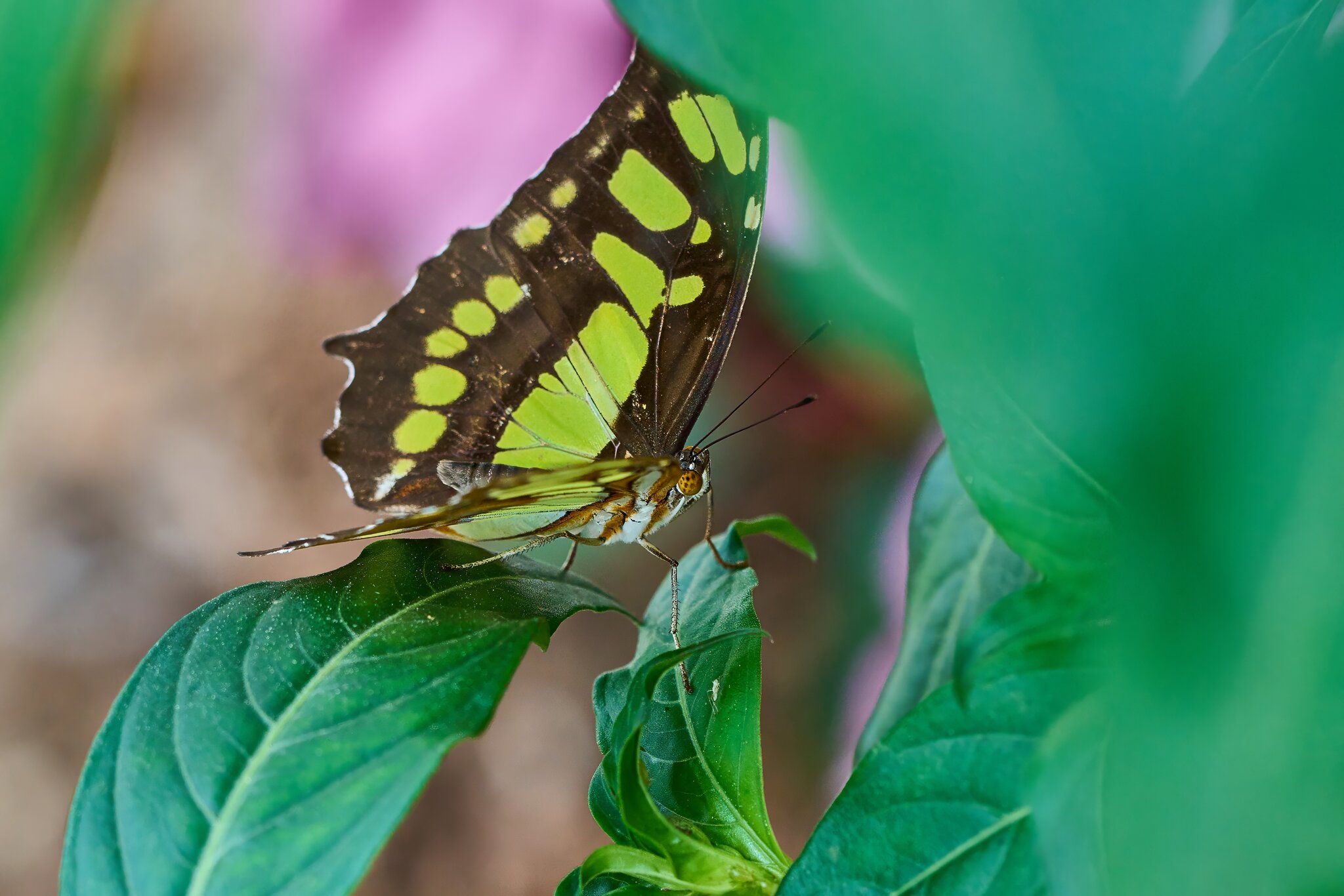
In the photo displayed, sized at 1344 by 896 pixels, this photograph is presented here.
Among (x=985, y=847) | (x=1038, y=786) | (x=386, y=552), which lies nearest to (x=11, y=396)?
(x=386, y=552)

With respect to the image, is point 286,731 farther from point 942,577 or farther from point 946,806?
point 942,577

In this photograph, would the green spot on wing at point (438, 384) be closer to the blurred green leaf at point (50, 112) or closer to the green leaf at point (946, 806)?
the green leaf at point (946, 806)

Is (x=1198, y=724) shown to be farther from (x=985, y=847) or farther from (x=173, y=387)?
(x=173, y=387)

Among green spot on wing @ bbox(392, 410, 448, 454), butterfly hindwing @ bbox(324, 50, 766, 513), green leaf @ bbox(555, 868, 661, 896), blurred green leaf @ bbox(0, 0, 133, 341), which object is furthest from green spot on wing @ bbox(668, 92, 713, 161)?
blurred green leaf @ bbox(0, 0, 133, 341)

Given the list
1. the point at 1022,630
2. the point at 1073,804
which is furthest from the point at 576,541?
the point at 1073,804

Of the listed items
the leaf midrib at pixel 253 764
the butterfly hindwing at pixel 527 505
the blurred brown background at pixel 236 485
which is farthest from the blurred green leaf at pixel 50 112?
the leaf midrib at pixel 253 764

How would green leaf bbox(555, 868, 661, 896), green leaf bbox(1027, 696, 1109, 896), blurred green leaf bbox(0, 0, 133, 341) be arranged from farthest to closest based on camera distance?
blurred green leaf bbox(0, 0, 133, 341)
green leaf bbox(555, 868, 661, 896)
green leaf bbox(1027, 696, 1109, 896)

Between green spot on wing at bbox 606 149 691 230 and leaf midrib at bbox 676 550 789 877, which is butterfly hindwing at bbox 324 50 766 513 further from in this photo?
leaf midrib at bbox 676 550 789 877
